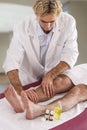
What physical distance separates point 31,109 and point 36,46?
0.64m

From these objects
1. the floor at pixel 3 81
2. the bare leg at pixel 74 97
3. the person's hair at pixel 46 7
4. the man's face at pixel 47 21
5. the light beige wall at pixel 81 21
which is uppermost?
the person's hair at pixel 46 7

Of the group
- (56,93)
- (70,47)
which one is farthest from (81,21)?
(56,93)

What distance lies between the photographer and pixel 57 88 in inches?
79.0

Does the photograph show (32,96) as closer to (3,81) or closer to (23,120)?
(23,120)

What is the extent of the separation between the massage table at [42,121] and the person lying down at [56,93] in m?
0.04

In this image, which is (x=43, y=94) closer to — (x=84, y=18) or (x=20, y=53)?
(x=20, y=53)

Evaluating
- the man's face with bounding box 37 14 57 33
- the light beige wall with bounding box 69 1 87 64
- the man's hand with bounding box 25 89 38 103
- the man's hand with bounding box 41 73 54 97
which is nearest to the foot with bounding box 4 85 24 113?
the man's hand with bounding box 25 89 38 103

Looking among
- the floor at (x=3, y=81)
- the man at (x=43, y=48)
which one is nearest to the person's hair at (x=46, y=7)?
the man at (x=43, y=48)

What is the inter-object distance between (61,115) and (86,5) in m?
2.31

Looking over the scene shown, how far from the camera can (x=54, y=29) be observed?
214cm

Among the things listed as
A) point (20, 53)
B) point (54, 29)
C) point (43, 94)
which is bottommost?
point (43, 94)

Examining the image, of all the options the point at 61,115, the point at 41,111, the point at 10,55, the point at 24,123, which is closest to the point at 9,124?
the point at 24,123

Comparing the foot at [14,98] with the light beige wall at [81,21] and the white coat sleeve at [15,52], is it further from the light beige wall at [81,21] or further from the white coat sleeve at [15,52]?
the light beige wall at [81,21]

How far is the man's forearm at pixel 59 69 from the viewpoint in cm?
203
